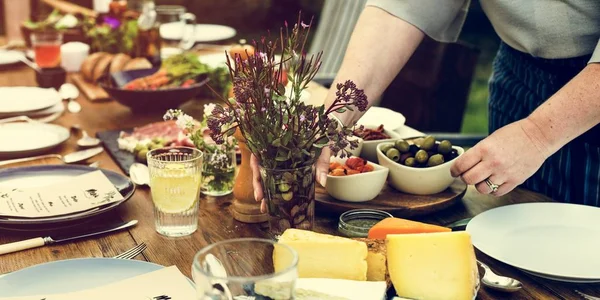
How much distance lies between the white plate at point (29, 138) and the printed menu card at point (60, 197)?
36 cm

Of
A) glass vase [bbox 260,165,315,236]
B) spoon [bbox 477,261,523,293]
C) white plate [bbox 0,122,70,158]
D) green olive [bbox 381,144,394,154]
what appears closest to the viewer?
spoon [bbox 477,261,523,293]

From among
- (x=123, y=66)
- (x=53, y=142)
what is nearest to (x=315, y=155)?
(x=53, y=142)

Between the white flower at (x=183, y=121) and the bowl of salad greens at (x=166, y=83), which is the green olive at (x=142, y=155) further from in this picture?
the bowl of salad greens at (x=166, y=83)

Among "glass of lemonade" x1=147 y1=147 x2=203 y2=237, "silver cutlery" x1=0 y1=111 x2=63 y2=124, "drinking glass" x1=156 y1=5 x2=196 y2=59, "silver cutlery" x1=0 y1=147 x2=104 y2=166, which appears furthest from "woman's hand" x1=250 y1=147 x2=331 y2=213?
"drinking glass" x1=156 y1=5 x2=196 y2=59

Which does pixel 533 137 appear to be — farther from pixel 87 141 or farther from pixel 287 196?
pixel 87 141

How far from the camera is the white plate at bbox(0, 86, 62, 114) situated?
2.28 metres

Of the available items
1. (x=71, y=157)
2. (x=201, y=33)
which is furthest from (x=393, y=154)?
(x=201, y=33)

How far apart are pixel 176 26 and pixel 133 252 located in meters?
1.90

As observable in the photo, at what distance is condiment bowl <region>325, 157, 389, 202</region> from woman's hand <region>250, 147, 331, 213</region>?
69mm

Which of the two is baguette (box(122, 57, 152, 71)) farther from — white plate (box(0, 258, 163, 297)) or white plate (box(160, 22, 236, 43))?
white plate (box(0, 258, 163, 297))

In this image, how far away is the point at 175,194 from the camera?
1423 millimetres

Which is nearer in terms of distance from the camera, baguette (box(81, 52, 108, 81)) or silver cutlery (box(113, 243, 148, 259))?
silver cutlery (box(113, 243, 148, 259))

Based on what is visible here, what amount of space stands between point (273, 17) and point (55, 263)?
255 inches

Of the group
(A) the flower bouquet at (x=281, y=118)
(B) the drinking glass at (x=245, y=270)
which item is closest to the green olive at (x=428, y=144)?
(A) the flower bouquet at (x=281, y=118)
